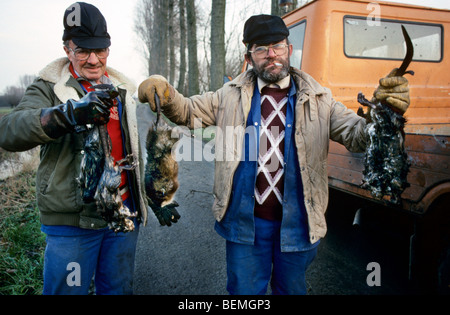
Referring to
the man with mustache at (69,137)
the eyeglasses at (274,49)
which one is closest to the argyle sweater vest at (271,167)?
the eyeglasses at (274,49)

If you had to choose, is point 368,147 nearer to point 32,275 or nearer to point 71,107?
point 71,107

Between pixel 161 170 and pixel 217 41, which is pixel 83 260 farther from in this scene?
pixel 217 41

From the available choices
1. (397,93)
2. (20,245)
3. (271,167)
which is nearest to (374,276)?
(271,167)

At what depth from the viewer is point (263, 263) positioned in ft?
7.06

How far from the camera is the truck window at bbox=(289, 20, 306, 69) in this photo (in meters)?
3.93

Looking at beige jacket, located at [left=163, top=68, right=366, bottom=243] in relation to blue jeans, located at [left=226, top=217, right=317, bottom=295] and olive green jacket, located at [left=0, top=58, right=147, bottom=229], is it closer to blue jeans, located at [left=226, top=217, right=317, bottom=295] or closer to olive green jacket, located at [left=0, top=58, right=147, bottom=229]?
blue jeans, located at [left=226, top=217, right=317, bottom=295]

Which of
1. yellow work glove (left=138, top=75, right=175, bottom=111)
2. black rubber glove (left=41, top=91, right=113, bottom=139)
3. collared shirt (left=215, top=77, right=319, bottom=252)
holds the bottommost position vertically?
collared shirt (left=215, top=77, right=319, bottom=252)

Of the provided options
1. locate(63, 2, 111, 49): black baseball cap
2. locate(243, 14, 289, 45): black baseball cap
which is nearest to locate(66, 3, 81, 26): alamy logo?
locate(63, 2, 111, 49): black baseball cap

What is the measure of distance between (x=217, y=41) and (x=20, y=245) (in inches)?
311

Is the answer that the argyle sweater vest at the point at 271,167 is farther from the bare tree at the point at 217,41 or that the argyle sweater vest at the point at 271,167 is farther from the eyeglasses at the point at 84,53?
the bare tree at the point at 217,41

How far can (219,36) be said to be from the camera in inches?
370

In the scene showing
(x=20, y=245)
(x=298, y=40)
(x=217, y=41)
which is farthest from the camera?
(x=217, y=41)

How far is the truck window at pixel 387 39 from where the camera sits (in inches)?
148
